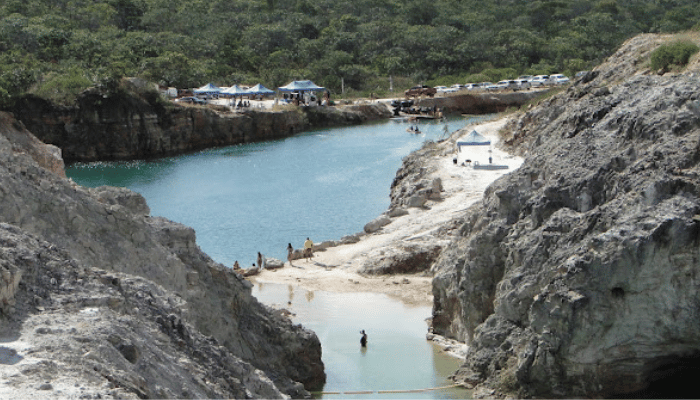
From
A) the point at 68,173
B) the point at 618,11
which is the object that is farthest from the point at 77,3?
the point at 618,11

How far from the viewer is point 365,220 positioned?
177 ft

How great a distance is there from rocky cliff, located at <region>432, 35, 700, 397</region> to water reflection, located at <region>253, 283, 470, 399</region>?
1.34m

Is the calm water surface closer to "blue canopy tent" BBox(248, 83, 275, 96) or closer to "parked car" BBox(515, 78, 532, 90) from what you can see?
"blue canopy tent" BBox(248, 83, 275, 96)

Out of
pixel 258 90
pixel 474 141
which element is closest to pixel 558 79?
pixel 258 90

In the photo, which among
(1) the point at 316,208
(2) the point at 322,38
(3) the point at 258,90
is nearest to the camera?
(1) the point at 316,208

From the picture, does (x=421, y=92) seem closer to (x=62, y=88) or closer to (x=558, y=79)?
(x=558, y=79)

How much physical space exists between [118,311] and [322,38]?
114475 millimetres

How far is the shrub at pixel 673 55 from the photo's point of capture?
3925 cm

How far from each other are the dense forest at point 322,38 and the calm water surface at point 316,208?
1758cm

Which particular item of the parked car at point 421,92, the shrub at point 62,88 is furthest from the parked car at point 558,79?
the shrub at point 62,88

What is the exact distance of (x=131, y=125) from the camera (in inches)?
3418

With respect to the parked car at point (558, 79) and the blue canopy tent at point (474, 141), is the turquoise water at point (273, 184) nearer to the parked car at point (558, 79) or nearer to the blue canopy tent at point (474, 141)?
the blue canopy tent at point (474, 141)

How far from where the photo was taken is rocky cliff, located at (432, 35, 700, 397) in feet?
73.7

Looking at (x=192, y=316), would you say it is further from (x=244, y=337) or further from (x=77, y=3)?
(x=77, y=3)
